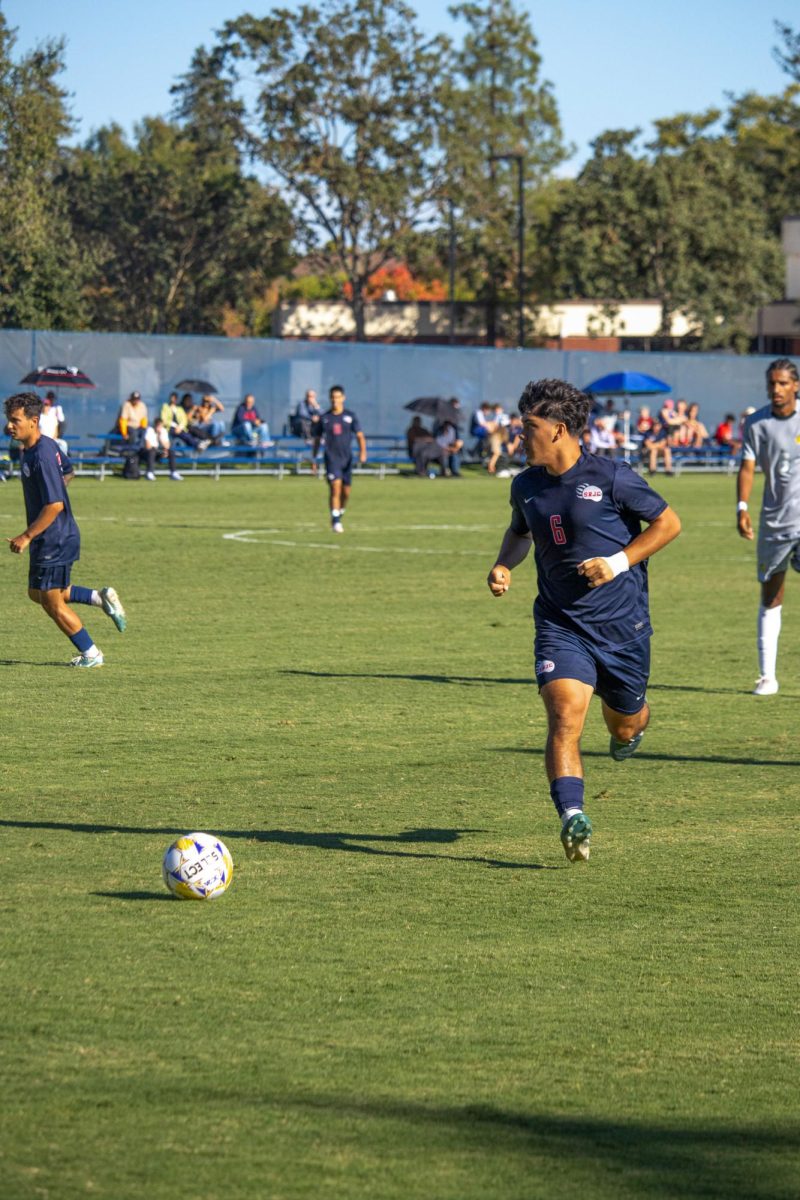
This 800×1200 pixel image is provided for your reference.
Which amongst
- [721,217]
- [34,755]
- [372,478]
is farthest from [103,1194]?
[721,217]

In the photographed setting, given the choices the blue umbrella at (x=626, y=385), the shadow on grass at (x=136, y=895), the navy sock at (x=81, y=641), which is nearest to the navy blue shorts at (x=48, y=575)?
the navy sock at (x=81, y=641)

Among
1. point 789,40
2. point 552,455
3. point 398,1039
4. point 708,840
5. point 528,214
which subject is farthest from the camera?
point 528,214

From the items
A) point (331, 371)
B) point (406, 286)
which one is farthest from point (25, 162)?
point (406, 286)

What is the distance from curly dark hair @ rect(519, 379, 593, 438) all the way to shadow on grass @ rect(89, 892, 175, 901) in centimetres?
244

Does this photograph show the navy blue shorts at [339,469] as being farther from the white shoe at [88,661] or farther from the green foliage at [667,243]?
the green foliage at [667,243]

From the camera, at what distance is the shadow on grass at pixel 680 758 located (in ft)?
31.8

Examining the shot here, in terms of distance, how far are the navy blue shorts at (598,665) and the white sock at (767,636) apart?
4539mm

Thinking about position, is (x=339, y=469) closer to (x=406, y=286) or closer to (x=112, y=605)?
(x=112, y=605)

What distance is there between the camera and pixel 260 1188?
3.93 meters

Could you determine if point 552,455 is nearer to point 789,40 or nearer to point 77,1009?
point 77,1009

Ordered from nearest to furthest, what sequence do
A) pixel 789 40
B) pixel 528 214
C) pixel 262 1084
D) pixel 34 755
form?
pixel 262 1084, pixel 34 755, pixel 789 40, pixel 528 214

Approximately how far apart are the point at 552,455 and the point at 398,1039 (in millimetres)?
3003

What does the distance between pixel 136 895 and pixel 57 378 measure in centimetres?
3115

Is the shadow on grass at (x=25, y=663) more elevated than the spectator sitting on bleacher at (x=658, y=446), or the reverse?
the spectator sitting on bleacher at (x=658, y=446)
